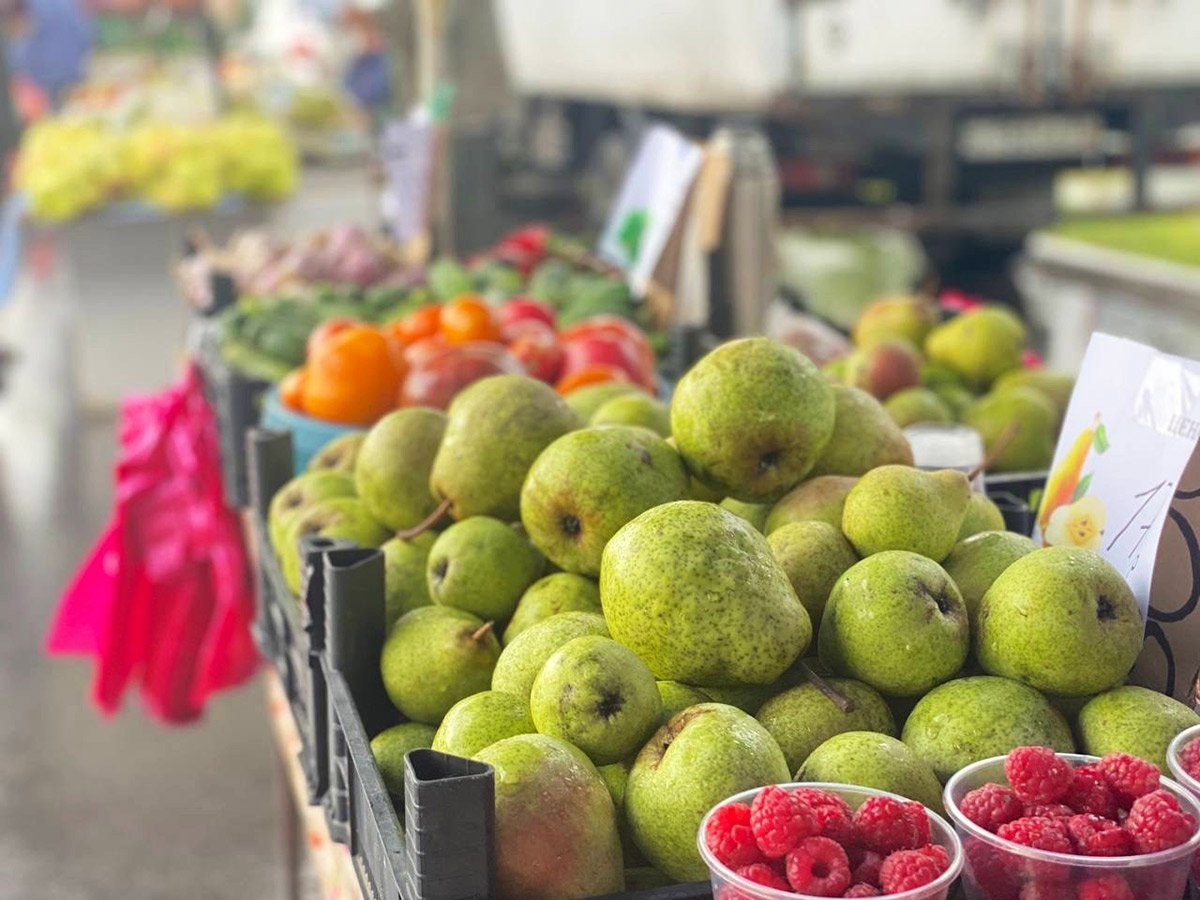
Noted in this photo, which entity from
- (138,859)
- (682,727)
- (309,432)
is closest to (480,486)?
(682,727)

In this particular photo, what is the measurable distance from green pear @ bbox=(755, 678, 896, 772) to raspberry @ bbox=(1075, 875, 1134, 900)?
0.28 m

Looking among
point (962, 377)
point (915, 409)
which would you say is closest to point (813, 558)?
point (915, 409)

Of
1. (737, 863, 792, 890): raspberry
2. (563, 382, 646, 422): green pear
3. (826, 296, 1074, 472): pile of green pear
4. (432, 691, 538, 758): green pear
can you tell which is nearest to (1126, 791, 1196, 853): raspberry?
(737, 863, 792, 890): raspberry

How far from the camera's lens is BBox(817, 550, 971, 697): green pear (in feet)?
3.52

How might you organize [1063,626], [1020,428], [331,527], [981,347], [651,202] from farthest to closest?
[651,202] → [981,347] → [1020,428] → [331,527] → [1063,626]

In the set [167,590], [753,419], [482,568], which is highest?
[753,419]

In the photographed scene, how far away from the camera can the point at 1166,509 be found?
3.83 ft

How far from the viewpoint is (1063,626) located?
1046 millimetres

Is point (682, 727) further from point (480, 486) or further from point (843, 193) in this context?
point (843, 193)

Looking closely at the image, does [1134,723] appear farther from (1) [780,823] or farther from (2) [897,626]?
(1) [780,823]

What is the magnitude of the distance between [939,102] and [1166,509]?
4858 mm

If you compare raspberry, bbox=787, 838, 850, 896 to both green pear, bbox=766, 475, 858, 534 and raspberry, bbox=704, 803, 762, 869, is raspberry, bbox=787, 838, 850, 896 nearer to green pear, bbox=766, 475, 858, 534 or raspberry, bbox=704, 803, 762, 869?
raspberry, bbox=704, 803, 762, 869

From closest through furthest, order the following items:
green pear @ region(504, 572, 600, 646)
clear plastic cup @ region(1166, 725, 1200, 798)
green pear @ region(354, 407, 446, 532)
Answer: clear plastic cup @ region(1166, 725, 1200, 798) < green pear @ region(504, 572, 600, 646) < green pear @ region(354, 407, 446, 532)

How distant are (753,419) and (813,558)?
160 mm
